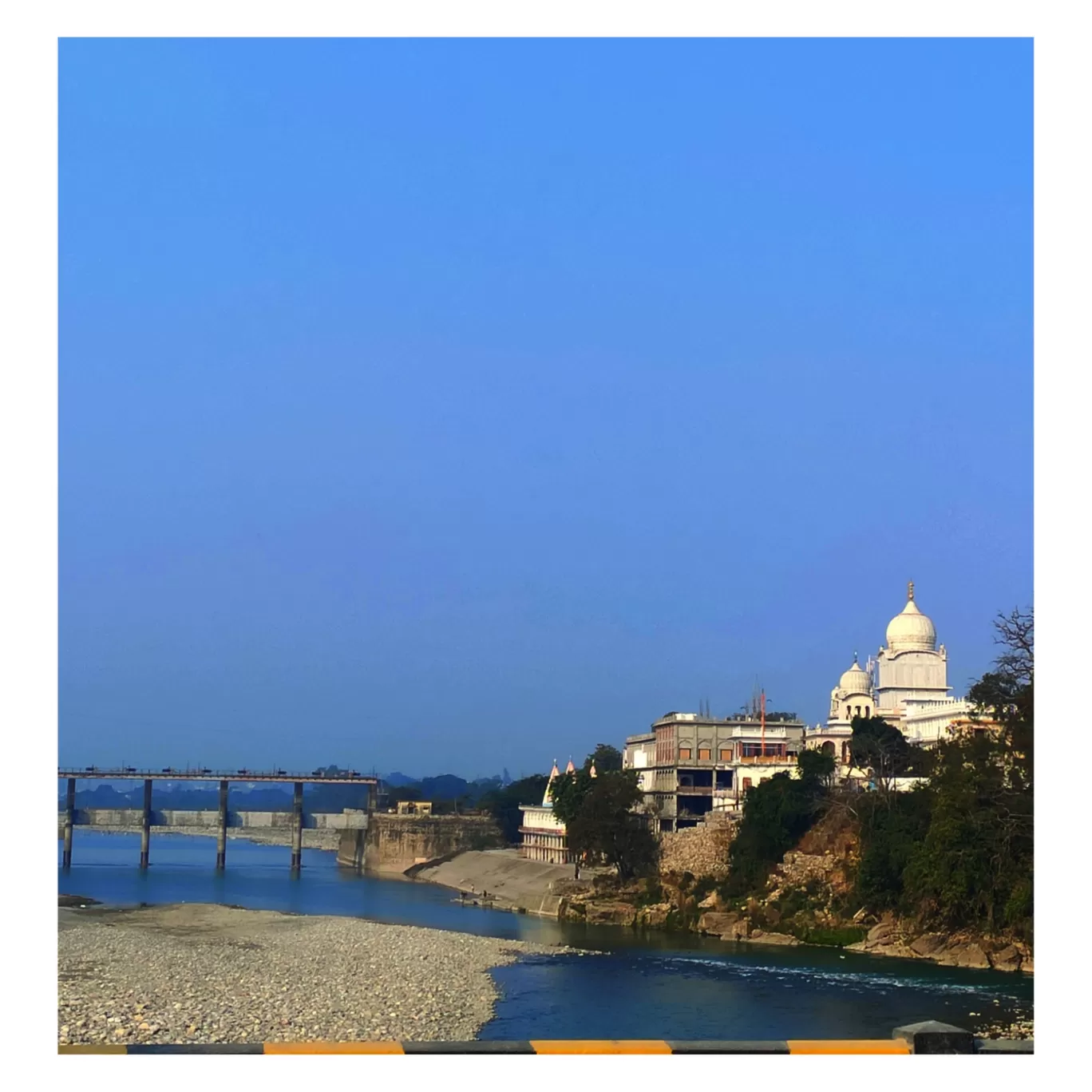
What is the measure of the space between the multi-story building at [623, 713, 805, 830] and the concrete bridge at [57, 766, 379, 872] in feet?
98.2

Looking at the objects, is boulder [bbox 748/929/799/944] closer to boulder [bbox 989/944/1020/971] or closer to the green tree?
the green tree

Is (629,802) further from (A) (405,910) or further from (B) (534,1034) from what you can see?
(B) (534,1034)

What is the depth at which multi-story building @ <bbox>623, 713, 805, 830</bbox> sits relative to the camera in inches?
2822

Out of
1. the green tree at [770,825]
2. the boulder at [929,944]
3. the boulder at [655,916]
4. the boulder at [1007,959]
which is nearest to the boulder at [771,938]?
the green tree at [770,825]

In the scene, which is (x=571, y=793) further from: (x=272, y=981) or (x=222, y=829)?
(x=222, y=829)

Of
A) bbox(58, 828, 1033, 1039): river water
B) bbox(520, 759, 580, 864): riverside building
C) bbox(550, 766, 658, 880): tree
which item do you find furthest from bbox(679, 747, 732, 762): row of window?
bbox(58, 828, 1033, 1039): river water

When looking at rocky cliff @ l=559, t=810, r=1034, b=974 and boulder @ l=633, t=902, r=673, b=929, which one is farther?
boulder @ l=633, t=902, r=673, b=929

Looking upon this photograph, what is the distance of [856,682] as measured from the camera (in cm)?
7594

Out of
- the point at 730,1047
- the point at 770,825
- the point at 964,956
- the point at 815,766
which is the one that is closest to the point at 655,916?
the point at 770,825

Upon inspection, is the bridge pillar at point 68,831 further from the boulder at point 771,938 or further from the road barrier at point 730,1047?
the road barrier at point 730,1047

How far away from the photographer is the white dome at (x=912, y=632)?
73812 millimetres

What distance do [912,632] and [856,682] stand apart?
3999 millimetres
